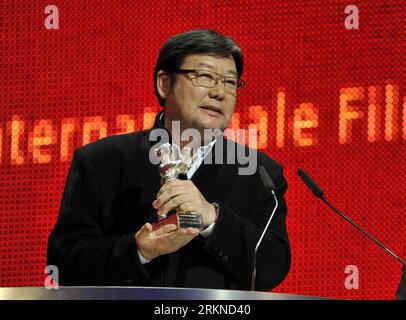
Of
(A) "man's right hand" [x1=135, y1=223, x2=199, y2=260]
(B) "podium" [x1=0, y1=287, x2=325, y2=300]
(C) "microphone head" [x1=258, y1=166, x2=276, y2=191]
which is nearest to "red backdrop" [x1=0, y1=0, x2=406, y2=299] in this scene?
(C) "microphone head" [x1=258, y1=166, x2=276, y2=191]

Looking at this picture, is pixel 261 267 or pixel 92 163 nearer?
pixel 261 267

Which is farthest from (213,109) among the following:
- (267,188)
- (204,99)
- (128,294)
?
(128,294)

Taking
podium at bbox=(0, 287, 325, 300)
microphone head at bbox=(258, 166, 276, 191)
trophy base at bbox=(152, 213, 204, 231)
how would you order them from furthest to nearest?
microphone head at bbox=(258, 166, 276, 191)
trophy base at bbox=(152, 213, 204, 231)
podium at bbox=(0, 287, 325, 300)

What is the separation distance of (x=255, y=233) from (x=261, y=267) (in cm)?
8

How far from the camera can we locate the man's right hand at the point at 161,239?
172 cm

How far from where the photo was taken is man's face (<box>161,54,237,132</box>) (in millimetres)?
2133

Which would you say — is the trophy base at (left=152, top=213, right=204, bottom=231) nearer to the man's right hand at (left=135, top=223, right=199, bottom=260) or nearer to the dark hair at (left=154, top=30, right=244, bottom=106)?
the man's right hand at (left=135, top=223, right=199, bottom=260)

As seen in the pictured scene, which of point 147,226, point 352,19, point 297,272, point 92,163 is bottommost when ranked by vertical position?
point 297,272

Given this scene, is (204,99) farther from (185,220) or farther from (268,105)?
(268,105)

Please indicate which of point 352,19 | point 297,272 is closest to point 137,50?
point 352,19

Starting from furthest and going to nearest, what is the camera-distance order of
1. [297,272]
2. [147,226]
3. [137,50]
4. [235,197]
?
[137,50] < [297,272] < [235,197] < [147,226]

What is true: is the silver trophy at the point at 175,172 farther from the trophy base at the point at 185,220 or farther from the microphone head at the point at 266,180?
the microphone head at the point at 266,180

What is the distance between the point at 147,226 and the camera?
176cm
